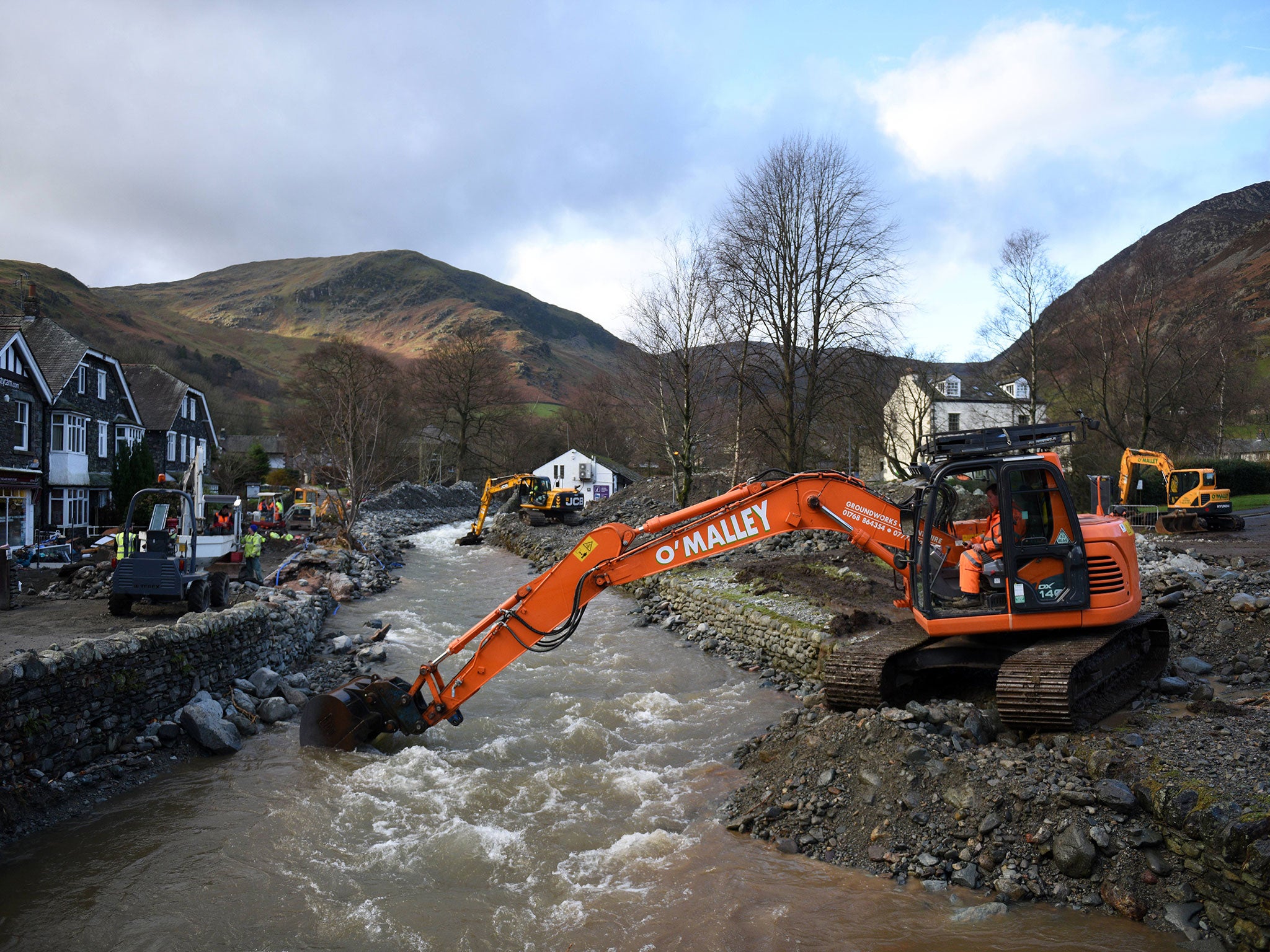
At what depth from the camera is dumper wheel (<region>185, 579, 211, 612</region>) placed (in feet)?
40.6

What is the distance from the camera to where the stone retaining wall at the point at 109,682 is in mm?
7090

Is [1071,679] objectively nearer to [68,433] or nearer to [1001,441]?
[1001,441]

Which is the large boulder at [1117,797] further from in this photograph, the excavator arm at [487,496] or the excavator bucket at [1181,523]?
the excavator arm at [487,496]

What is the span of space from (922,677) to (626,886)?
3.93 metres

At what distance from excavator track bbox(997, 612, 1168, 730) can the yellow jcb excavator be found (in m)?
26.3

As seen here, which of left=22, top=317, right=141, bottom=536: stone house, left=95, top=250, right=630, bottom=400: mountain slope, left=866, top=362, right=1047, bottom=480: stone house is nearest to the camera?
left=22, top=317, right=141, bottom=536: stone house

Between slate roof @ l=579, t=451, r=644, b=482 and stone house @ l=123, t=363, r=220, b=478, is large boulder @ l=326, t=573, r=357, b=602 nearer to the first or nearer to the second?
stone house @ l=123, t=363, r=220, b=478

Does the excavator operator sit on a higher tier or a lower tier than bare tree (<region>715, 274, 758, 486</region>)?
lower

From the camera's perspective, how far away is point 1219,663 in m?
9.09

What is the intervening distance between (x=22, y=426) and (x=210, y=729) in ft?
66.6

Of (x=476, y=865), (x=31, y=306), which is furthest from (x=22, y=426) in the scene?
(x=476, y=865)

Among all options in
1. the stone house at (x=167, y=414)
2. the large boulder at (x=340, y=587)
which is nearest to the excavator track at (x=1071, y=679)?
the large boulder at (x=340, y=587)

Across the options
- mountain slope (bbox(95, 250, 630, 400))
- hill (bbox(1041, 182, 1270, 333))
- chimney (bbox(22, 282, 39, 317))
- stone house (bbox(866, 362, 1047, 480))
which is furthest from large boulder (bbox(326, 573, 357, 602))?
mountain slope (bbox(95, 250, 630, 400))

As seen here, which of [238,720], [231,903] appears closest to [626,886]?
[231,903]
